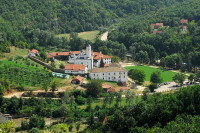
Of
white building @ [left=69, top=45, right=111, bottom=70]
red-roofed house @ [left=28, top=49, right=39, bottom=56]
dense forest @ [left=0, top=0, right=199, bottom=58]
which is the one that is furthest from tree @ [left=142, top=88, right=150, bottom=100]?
red-roofed house @ [left=28, top=49, right=39, bottom=56]

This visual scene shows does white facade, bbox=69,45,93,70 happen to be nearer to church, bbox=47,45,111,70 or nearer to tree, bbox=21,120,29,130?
church, bbox=47,45,111,70

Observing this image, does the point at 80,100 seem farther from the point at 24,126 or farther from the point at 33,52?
the point at 33,52

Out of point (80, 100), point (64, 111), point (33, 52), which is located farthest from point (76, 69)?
point (64, 111)

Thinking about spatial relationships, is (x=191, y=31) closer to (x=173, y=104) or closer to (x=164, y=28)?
(x=164, y=28)

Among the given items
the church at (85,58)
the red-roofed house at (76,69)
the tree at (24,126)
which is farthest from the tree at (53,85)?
the church at (85,58)

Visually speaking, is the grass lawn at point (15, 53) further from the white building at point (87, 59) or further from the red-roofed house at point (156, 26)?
the red-roofed house at point (156, 26)

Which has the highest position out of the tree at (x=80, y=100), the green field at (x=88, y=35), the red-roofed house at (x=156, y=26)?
the red-roofed house at (x=156, y=26)

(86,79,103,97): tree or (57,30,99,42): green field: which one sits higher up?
(57,30,99,42): green field

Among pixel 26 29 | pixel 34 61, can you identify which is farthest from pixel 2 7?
pixel 34 61
